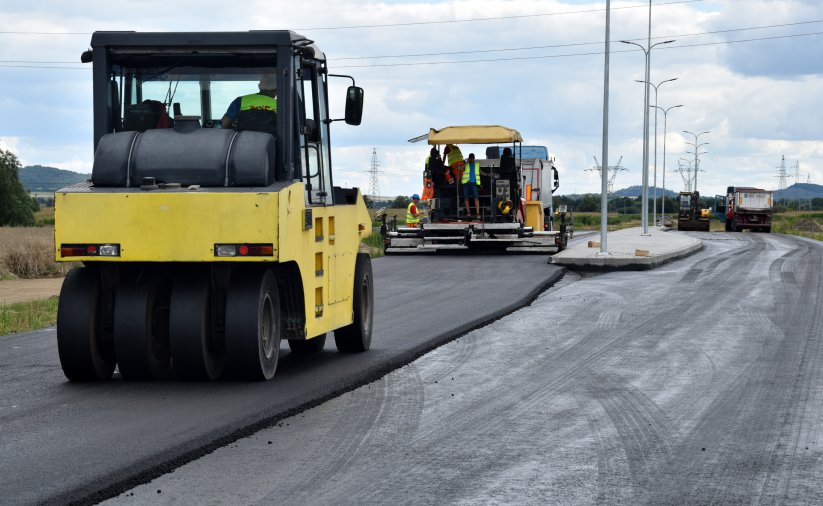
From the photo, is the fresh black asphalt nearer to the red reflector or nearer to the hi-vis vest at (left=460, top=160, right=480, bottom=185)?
the red reflector

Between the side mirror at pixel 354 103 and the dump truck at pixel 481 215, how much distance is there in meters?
21.0

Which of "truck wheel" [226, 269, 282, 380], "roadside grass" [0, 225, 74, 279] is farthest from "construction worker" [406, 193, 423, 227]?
"truck wheel" [226, 269, 282, 380]

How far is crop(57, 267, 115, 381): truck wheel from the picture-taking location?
971 cm

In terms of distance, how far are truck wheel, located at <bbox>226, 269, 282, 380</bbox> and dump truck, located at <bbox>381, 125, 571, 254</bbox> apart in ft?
72.2

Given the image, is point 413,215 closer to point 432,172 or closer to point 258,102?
point 432,172

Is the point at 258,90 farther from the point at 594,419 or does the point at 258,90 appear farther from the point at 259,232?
the point at 594,419

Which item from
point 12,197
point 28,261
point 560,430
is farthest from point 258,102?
point 12,197

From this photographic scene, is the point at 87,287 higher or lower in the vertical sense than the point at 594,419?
higher

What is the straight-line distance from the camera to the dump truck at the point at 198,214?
30.6 feet

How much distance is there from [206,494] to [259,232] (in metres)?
3.27

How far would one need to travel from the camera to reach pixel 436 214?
108 feet

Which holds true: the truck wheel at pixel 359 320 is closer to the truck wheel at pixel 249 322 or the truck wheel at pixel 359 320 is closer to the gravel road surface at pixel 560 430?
the gravel road surface at pixel 560 430

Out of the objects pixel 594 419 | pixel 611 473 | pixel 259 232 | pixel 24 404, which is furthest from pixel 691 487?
pixel 24 404

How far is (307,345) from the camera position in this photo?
1219 cm
